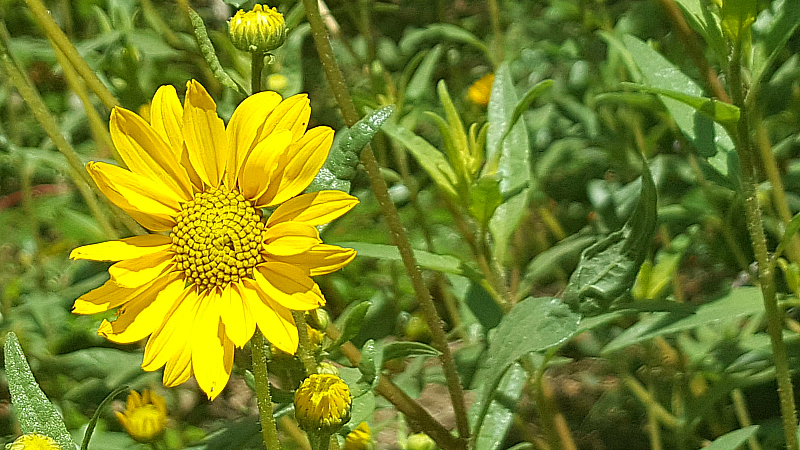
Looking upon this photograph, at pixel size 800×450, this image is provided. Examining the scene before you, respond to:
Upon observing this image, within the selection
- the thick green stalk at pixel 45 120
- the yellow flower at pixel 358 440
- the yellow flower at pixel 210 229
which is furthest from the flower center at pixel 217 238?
the yellow flower at pixel 358 440

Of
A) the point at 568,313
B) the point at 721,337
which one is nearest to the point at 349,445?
the point at 568,313

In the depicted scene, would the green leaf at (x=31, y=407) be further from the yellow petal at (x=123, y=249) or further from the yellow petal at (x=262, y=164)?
the yellow petal at (x=262, y=164)

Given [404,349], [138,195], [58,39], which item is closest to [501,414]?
[404,349]

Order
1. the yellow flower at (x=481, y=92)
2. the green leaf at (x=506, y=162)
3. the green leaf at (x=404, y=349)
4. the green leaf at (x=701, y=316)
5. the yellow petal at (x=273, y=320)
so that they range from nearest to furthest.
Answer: the yellow petal at (x=273, y=320) < the green leaf at (x=404, y=349) < the green leaf at (x=701, y=316) < the green leaf at (x=506, y=162) < the yellow flower at (x=481, y=92)

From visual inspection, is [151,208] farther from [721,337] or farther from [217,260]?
[721,337]

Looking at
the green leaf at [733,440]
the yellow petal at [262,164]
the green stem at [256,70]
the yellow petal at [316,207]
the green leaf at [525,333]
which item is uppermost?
the green stem at [256,70]

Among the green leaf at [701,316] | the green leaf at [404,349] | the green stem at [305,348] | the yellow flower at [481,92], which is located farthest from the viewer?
the yellow flower at [481,92]
